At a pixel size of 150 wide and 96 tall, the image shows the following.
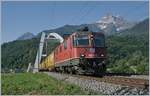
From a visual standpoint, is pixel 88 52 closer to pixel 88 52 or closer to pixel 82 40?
pixel 88 52

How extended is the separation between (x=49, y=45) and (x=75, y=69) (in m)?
55.2

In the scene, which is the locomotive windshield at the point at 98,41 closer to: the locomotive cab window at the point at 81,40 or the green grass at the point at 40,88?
the locomotive cab window at the point at 81,40

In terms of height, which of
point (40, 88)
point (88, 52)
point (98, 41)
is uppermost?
point (98, 41)

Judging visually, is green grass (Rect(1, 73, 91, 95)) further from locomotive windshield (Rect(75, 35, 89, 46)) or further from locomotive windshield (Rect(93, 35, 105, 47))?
locomotive windshield (Rect(93, 35, 105, 47))

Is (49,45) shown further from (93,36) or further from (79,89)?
(79,89)

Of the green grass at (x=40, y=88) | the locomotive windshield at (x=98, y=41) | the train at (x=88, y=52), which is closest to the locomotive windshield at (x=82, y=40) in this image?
the train at (x=88, y=52)

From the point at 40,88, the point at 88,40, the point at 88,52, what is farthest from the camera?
the point at 88,40

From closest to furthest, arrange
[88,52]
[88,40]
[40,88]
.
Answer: [40,88] → [88,52] → [88,40]

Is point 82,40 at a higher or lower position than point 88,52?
higher

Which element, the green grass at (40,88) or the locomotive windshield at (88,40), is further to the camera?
the locomotive windshield at (88,40)

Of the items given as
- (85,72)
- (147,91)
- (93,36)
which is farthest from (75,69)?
(147,91)

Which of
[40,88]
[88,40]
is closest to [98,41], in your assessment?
[88,40]

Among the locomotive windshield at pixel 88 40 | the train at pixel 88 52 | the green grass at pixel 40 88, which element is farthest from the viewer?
the locomotive windshield at pixel 88 40

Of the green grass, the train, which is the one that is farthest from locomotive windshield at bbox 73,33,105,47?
the green grass
